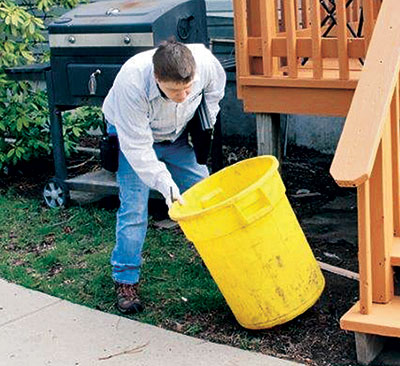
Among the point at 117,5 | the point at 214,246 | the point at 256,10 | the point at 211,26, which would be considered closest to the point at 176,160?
the point at 214,246

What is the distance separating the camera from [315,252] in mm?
5543

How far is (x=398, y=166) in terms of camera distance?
14.5 ft

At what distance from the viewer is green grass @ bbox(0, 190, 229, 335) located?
4.99 metres

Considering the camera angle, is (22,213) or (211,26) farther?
(211,26)

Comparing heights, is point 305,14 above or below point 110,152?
above

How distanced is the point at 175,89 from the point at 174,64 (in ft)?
0.46

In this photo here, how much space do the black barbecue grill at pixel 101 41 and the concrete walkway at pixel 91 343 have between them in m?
1.72

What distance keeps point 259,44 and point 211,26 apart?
106 inches

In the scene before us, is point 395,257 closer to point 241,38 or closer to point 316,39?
point 316,39

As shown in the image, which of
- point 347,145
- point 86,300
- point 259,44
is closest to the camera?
point 347,145

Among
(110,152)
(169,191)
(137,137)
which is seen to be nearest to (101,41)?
(110,152)

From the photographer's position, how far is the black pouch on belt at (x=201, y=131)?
4.82m

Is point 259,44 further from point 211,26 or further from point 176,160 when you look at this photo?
point 211,26

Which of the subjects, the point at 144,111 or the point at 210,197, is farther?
the point at 210,197
